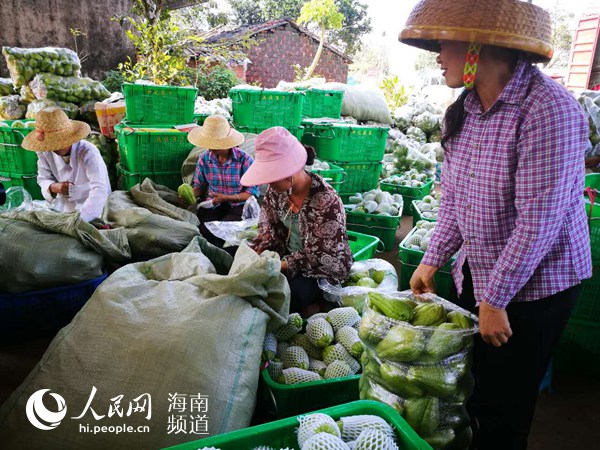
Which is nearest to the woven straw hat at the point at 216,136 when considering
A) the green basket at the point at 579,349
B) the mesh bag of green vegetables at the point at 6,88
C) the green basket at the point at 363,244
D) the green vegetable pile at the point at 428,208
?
the green basket at the point at 363,244

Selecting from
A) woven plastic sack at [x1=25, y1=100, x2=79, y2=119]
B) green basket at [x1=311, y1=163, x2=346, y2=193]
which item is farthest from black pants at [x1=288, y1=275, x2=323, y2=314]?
woven plastic sack at [x1=25, y1=100, x2=79, y2=119]

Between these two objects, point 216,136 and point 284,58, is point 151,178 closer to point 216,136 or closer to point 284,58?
point 216,136

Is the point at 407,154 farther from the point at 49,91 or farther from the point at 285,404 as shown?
the point at 285,404

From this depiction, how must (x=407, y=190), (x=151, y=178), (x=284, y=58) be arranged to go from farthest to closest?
(x=284, y=58) < (x=407, y=190) < (x=151, y=178)

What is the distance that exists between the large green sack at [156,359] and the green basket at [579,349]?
1.76m

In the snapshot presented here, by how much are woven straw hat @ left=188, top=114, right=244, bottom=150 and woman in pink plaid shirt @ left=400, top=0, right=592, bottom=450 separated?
2.36 m

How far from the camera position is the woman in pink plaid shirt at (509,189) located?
110cm

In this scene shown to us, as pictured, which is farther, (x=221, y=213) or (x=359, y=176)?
Result: (x=359, y=176)

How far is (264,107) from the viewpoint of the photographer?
15.0 feet

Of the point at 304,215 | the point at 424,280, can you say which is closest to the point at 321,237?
the point at 304,215

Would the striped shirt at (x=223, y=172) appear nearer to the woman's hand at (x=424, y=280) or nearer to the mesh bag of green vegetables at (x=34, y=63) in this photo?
the woman's hand at (x=424, y=280)

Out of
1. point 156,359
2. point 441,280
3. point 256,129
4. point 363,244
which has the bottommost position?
point 441,280

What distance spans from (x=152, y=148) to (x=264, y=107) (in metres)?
1.30

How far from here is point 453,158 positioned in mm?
1436
